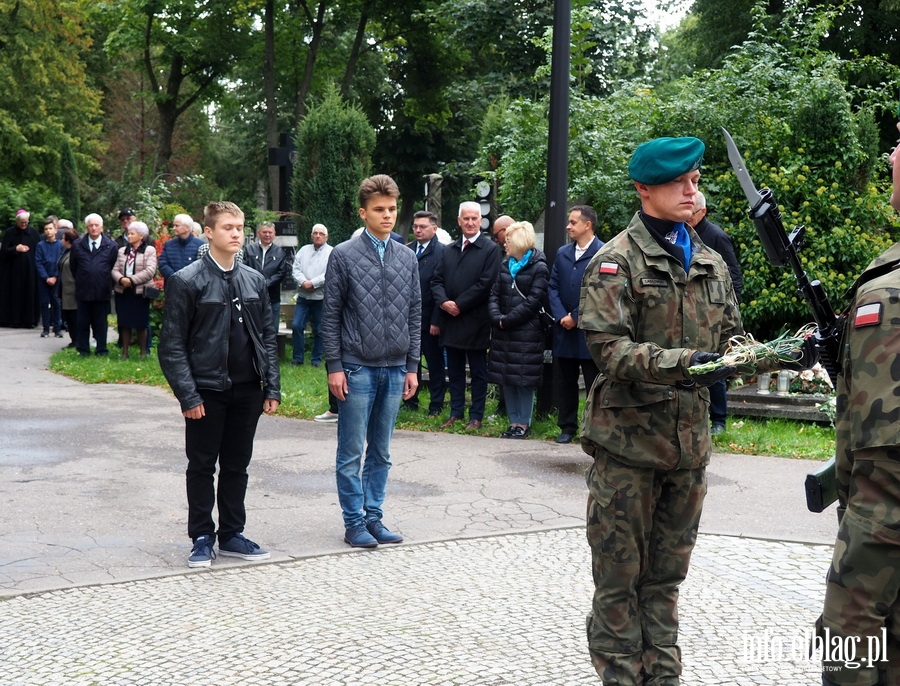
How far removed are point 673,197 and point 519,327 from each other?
6287 mm

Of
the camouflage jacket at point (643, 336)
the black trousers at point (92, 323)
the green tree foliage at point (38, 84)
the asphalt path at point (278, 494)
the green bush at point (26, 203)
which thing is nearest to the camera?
the camouflage jacket at point (643, 336)

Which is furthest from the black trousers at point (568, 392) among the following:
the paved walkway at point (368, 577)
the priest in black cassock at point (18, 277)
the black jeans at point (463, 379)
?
the priest in black cassock at point (18, 277)

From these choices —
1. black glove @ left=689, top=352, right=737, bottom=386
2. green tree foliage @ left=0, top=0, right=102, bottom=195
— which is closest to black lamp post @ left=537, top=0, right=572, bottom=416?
black glove @ left=689, top=352, right=737, bottom=386

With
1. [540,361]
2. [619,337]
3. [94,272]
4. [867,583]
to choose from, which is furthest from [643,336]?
[94,272]

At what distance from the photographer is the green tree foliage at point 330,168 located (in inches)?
712

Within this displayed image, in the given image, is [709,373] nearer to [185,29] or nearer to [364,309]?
[364,309]

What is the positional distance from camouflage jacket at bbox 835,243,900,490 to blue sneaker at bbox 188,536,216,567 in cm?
409

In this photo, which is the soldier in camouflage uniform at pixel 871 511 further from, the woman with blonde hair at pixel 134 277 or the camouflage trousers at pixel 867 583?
the woman with blonde hair at pixel 134 277

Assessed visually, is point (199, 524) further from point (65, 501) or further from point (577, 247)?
point (577, 247)

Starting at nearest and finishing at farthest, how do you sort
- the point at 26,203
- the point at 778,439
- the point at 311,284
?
the point at 778,439 < the point at 311,284 < the point at 26,203

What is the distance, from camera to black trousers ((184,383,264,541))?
6070 mm

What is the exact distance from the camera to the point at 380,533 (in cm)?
650

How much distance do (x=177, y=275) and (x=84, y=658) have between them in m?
2.23

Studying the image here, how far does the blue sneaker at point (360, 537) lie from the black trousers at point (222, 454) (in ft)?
2.09
